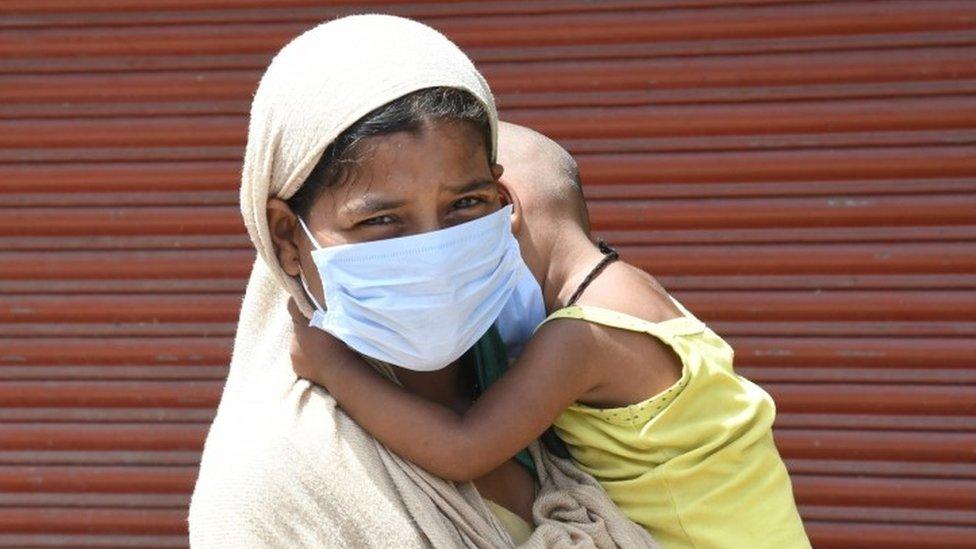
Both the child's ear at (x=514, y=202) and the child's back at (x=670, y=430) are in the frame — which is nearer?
the child's back at (x=670, y=430)

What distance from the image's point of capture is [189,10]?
509cm

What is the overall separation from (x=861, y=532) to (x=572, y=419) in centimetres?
292

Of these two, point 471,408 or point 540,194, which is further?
point 540,194

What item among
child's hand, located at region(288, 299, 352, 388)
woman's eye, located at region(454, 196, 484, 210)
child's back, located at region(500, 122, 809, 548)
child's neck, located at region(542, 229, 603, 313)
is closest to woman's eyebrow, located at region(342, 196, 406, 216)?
woman's eye, located at region(454, 196, 484, 210)

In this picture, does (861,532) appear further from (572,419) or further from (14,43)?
(14,43)

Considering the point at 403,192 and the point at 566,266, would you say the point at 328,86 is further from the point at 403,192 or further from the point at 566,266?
the point at 566,266

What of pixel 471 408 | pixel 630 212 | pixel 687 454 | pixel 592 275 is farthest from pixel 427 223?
A: pixel 630 212

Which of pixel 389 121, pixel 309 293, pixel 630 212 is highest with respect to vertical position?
pixel 389 121

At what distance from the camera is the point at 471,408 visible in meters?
2.22

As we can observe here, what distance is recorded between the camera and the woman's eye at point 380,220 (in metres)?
2.04

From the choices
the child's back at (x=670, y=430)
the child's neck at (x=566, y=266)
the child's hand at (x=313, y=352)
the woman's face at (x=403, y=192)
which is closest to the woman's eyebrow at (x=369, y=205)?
the woman's face at (x=403, y=192)

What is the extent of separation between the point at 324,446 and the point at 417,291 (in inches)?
10.9

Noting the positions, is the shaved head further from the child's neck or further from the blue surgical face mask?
the blue surgical face mask

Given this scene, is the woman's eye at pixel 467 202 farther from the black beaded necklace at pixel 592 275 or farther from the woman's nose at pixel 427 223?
the black beaded necklace at pixel 592 275
